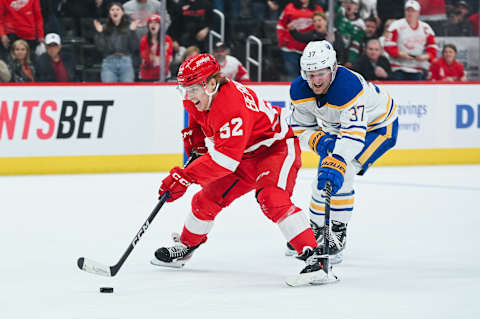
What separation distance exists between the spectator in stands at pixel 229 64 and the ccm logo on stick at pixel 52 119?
4.65ft

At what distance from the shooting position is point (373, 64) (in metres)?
9.23

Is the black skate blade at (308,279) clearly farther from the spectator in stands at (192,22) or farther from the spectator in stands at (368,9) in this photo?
the spectator in stands at (368,9)

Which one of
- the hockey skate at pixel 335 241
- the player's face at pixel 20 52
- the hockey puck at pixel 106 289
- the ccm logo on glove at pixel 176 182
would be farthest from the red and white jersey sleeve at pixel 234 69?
the hockey puck at pixel 106 289

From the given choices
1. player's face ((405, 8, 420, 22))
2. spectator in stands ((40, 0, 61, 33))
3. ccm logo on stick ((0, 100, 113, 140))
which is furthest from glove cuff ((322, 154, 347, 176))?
player's face ((405, 8, 420, 22))

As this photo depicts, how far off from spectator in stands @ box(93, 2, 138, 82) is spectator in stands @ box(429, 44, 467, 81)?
338 centimetres

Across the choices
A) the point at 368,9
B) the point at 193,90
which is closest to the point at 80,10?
the point at 368,9

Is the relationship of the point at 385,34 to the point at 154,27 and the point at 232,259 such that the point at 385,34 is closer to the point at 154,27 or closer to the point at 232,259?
the point at 154,27

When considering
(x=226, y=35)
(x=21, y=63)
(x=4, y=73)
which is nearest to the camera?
(x=4, y=73)

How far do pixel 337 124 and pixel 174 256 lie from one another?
3.45 ft

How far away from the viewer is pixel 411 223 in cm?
528

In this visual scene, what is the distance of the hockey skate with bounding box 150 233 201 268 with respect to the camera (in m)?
3.95

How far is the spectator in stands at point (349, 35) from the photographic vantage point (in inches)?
358

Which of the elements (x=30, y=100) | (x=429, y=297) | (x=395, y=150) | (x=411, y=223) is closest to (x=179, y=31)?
(x=30, y=100)

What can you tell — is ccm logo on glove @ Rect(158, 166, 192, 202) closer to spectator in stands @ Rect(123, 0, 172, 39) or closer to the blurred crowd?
the blurred crowd
